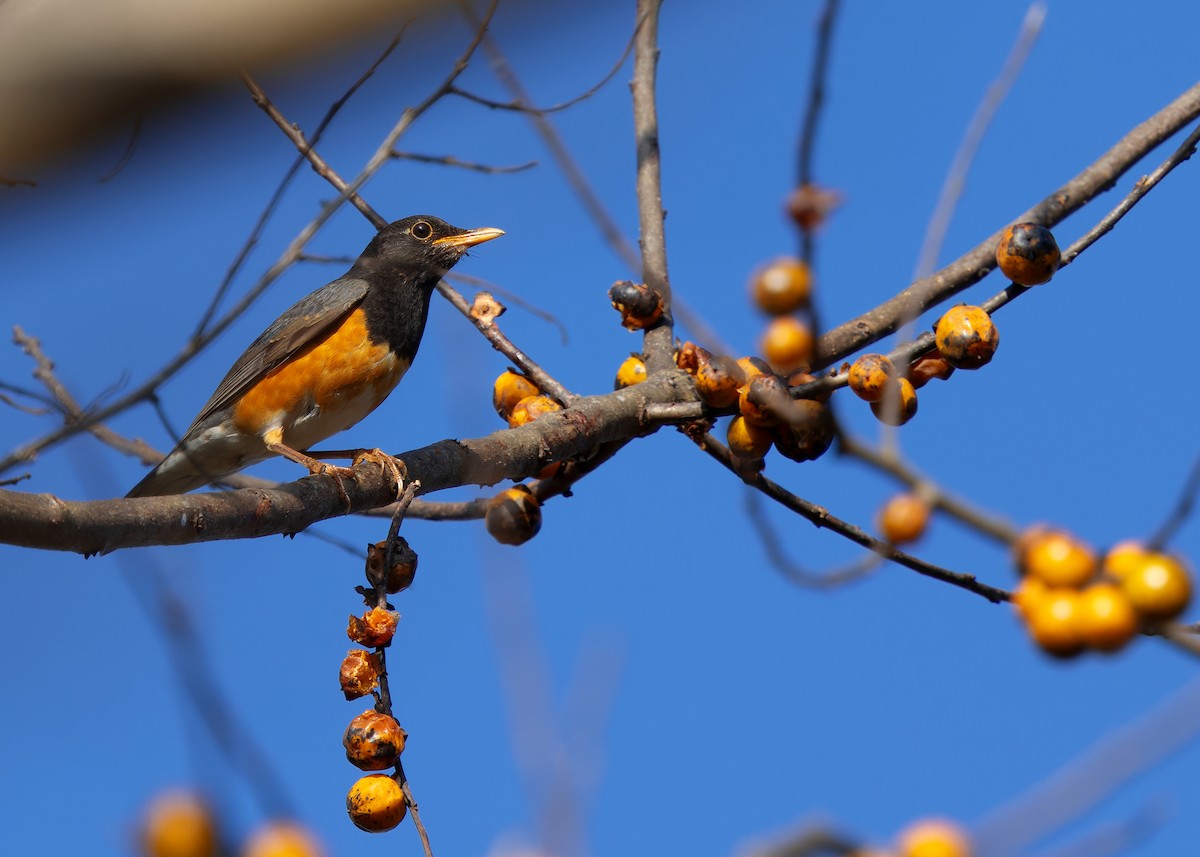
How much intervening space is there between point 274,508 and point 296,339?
2.94 meters

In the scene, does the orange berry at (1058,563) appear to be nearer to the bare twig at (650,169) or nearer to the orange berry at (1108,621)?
the orange berry at (1108,621)

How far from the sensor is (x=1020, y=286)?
12.4 feet

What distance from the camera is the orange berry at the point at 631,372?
14.4 feet

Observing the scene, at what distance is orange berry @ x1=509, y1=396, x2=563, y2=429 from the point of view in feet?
13.6

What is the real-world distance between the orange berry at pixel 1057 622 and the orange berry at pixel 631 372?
2.23m

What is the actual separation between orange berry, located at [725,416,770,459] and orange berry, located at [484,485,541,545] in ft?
2.25

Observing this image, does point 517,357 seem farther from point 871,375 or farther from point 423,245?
point 423,245

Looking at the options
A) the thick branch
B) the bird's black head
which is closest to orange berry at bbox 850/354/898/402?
the thick branch

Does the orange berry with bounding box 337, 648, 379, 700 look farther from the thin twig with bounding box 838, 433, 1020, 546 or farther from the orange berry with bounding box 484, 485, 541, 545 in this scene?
the thin twig with bounding box 838, 433, 1020, 546

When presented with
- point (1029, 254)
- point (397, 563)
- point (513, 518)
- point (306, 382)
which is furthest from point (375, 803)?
point (306, 382)

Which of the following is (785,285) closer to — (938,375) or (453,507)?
(938,375)

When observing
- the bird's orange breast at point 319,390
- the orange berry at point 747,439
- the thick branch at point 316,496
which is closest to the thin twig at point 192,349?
the thick branch at point 316,496

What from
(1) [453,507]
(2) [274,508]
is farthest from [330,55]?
(1) [453,507]

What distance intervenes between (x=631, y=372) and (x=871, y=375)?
1169 mm
